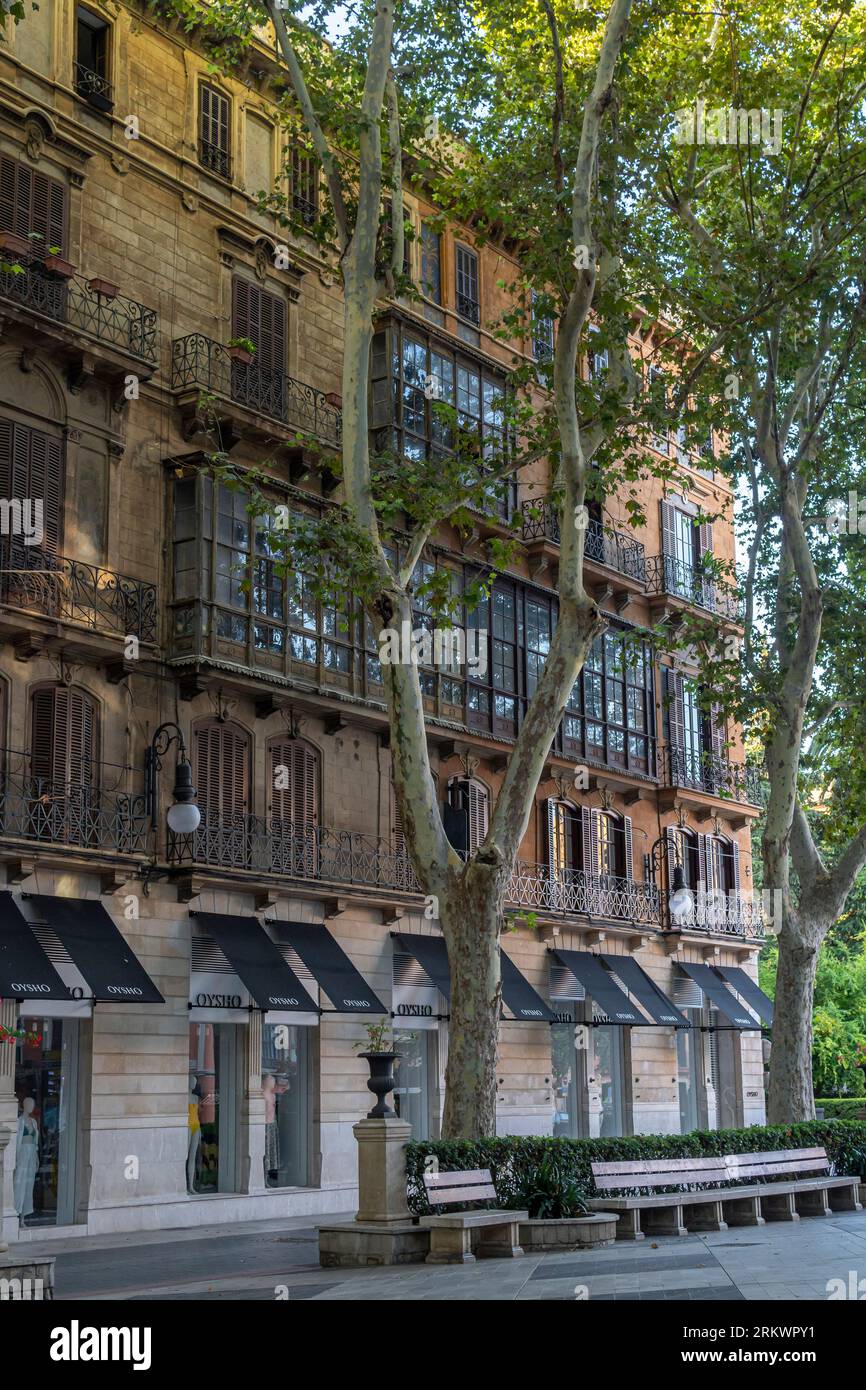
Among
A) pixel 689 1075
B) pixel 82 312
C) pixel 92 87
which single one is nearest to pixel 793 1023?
pixel 689 1075

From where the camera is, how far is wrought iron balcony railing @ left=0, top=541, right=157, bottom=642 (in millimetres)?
22359

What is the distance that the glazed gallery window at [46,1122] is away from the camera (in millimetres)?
21250

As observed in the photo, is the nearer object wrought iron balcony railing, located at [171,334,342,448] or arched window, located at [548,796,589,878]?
wrought iron balcony railing, located at [171,334,342,448]

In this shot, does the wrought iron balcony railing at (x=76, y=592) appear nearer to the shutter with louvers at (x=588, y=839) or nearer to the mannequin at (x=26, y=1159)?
the mannequin at (x=26, y=1159)

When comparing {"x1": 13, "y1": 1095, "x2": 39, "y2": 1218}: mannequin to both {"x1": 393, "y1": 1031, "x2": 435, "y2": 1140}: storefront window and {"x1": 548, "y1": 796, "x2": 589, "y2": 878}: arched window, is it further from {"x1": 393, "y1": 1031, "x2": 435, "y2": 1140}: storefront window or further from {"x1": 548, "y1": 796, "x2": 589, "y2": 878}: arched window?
{"x1": 548, "y1": 796, "x2": 589, "y2": 878}: arched window

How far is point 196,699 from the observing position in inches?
993

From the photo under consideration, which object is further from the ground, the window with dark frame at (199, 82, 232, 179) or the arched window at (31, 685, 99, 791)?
the window with dark frame at (199, 82, 232, 179)

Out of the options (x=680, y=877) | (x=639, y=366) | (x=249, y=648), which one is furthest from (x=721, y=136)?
(x=680, y=877)

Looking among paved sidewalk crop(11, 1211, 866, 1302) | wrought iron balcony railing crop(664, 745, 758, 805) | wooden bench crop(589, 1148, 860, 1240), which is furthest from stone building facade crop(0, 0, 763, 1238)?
wooden bench crop(589, 1148, 860, 1240)

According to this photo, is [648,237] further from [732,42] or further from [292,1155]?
[292,1155]

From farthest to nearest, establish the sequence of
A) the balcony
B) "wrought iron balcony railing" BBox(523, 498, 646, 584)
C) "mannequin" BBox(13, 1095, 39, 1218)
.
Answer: "wrought iron balcony railing" BBox(523, 498, 646, 584) < the balcony < "mannequin" BBox(13, 1095, 39, 1218)

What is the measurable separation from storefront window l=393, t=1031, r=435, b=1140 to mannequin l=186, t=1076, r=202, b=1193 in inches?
203

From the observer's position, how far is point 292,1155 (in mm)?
25891

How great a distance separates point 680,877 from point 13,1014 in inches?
815
